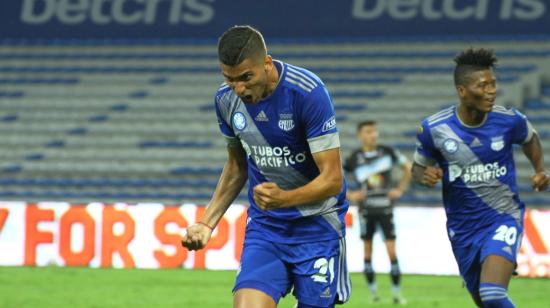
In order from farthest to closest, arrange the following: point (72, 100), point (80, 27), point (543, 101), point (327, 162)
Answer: point (80, 27) → point (72, 100) → point (543, 101) → point (327, 162)

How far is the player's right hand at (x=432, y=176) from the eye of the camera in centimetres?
748

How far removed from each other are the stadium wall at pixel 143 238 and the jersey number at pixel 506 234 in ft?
28.4

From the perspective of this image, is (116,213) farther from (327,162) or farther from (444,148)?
(327,162)

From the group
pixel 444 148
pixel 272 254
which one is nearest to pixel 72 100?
pixel 444 148

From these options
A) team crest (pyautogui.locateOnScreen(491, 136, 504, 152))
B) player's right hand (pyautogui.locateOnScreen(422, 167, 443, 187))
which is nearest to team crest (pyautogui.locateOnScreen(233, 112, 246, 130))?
player's right hand (pyautogui.locateOnScreen(422, 167, 443, 187))

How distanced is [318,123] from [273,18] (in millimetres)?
18755

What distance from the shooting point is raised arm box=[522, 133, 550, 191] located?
25.7 feet

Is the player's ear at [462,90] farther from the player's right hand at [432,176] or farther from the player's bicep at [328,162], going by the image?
the player's bicep at [328,162]

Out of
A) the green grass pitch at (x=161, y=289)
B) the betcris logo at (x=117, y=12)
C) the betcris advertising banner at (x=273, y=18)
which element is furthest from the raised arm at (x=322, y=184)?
the betcris logo at (x=117, y=12)

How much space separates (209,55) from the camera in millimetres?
24359

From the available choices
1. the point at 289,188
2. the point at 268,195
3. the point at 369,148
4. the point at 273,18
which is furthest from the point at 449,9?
the point at 268,195

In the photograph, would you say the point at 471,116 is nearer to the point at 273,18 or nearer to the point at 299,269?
the point at 299,269

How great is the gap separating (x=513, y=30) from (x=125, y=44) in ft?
26.9

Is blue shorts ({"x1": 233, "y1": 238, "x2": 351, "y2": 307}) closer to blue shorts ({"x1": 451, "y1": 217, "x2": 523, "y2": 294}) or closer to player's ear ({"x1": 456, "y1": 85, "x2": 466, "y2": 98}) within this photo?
blue shorts ({"x1": 451, "y1": 217, "x2": 523, "y2": 294})
